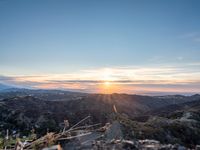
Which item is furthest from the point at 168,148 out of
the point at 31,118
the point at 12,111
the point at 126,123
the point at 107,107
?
the point at 107,107

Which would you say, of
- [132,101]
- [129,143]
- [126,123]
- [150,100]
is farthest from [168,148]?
[150,100]

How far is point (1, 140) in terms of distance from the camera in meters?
1.85

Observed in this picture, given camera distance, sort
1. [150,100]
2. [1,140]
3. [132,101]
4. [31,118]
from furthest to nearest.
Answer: [150,100]
[132,101]
[31,118]
[1,140]

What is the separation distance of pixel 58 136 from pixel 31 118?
76.7m

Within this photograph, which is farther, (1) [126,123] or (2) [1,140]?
(1) [126,123]

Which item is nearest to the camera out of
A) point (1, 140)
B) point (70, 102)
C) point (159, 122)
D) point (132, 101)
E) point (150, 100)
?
point (1, 140)

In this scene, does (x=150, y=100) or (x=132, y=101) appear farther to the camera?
(x=150, y=100)

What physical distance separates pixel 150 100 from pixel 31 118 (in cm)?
8746

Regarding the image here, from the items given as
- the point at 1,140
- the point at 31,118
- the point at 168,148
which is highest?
the point at 1,140

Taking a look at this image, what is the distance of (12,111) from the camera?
80.4m

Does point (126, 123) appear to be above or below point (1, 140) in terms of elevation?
below

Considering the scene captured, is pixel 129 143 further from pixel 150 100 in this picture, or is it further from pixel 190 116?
pixel 150 100

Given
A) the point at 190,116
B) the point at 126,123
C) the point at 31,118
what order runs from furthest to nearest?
the point at 31,118 < the point at 190,116 < the point at 126,123

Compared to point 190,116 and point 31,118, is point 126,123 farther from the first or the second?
point 31,118
